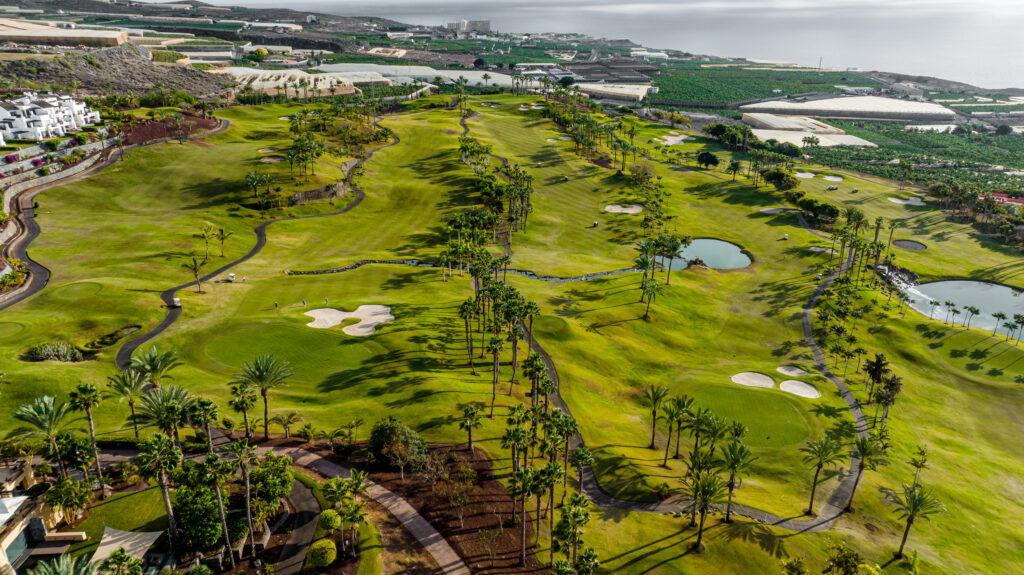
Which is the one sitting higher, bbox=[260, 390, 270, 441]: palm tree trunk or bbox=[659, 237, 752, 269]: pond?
bbox=[659, 237, 752, 269]: pond

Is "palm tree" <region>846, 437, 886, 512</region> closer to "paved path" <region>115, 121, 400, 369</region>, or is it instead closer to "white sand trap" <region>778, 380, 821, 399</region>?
"white sand trap" <region>778, 380, 821, 399</region>

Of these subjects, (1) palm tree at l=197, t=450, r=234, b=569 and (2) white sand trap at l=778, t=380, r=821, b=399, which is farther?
(2) white sand trap at l=778, t=380, r=821, b=399

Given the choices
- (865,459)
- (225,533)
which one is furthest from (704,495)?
(225,533)

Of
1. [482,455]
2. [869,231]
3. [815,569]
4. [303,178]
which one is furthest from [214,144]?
[869,231]

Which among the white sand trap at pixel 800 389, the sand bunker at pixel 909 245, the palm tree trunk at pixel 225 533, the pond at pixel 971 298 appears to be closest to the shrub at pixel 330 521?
the palm tree trunk at pixel 225 533

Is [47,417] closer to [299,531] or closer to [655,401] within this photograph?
[299,531]

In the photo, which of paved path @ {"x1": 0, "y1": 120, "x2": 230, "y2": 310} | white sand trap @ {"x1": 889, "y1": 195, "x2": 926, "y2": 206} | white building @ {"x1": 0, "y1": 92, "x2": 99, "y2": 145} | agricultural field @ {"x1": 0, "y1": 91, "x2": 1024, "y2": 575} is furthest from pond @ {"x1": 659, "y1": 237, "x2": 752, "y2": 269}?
white building @ {"x1": 0, "y1": 92, "x2": 99, "y2": 145}
